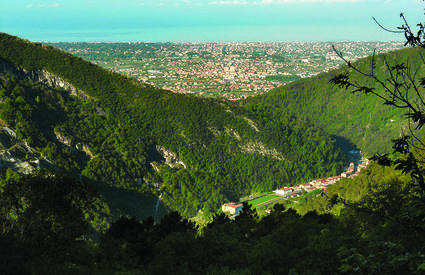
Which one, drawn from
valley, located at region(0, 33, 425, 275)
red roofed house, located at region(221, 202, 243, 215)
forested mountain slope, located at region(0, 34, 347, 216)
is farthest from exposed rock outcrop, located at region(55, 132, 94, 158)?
red roofed house, located at region(221, 202, 243, 215)

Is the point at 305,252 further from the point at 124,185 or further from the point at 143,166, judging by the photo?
the point at 143,166

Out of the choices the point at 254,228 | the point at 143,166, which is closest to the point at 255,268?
the point at 254,228

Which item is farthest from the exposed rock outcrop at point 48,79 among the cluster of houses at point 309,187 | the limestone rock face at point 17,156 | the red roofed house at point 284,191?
the cluster of houses at point 309,187

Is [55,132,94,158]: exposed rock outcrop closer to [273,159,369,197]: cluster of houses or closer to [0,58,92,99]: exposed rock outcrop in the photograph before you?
[0,58,92,99]: exposed rock outcrop

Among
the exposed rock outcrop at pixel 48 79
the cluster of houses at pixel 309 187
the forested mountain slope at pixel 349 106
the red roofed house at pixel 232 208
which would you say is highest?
the exposed rock outcrop at pixel 48 79

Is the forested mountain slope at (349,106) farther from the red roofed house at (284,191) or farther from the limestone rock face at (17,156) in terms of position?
the limestone rock face at (17,156)

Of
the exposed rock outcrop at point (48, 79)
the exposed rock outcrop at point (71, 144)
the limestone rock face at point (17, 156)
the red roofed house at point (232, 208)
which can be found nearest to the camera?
the limestone rock face at point (17, 156)
